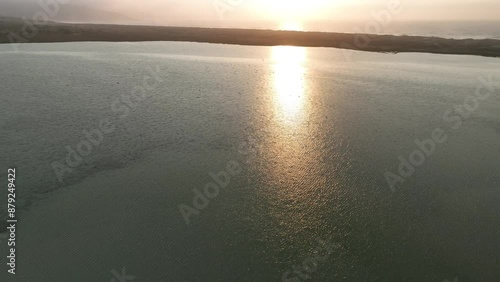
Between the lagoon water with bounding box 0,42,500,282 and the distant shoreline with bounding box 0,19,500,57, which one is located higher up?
the distant shoreline with bounding box 0,19,500,57

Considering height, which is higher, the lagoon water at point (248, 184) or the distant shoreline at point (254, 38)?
the distant shoreline at point (254, 38)

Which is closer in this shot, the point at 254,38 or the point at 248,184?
the point at 248,184

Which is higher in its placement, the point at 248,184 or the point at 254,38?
the point at 254,38

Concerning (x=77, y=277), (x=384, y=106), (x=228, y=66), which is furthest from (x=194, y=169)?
(x=228, y=66)

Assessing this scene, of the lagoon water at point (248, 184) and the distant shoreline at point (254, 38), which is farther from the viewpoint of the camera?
the distant shoreline at point (254, 38)

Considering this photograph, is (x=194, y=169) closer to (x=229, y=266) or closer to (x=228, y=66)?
(x=229, y=266)
